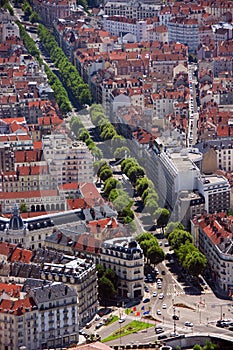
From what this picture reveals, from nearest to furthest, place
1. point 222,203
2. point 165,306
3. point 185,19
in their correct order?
point 165,306
point 222,203
point 185,19

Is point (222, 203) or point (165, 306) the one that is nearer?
point (165, 306)

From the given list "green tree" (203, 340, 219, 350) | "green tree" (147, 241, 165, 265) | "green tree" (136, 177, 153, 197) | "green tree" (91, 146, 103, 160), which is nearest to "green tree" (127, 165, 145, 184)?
"green tree" (136, 177, 153, 197)

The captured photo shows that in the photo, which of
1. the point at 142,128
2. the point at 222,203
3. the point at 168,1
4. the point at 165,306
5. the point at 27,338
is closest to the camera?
the point at 27,338

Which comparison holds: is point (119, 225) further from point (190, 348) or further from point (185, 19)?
point (185, 19)

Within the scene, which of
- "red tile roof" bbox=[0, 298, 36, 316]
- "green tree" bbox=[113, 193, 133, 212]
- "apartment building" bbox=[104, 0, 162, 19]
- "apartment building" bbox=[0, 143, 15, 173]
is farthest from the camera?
"apartment building" bbox=[104, 0, 162, 19]

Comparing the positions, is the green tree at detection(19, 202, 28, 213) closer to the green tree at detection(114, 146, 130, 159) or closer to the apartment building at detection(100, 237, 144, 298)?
the apartment building at detection(100, 237, 144, 298)

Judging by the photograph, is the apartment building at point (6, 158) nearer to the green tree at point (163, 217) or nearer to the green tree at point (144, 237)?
the green tree at point (163, 217)

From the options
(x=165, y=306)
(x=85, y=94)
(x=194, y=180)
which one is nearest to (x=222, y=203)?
(x=194, y=180)
